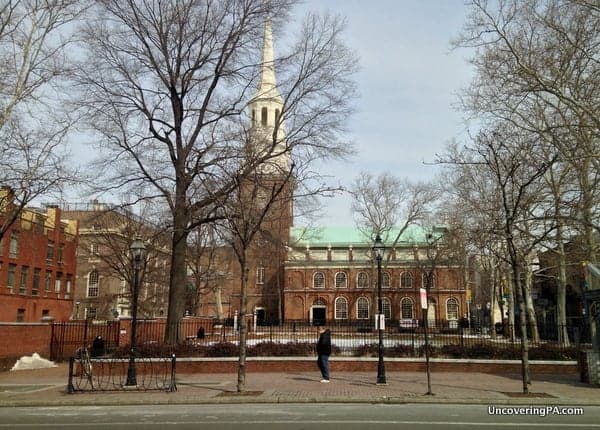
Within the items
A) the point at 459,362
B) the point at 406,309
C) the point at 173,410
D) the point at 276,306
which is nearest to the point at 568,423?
the point at 173,410

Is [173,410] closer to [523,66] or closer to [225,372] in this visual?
[225,372]

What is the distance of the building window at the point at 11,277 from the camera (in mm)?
51159

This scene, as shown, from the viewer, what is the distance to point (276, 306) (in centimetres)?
8844

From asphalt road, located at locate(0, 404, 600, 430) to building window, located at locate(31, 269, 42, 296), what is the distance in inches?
1759

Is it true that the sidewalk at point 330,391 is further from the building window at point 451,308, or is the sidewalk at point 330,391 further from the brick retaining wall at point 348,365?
the building window at point 451,308

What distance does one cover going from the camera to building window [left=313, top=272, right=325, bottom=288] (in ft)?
279

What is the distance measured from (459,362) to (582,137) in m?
10.0

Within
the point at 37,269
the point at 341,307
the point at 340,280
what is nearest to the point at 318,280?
the point at 340,280

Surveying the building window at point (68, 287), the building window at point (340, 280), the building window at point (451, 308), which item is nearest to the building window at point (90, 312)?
the building window at point (68, 287)

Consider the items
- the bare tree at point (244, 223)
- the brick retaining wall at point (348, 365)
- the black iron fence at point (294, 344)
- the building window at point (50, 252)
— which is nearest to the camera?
the bare tree at point (244, 223)

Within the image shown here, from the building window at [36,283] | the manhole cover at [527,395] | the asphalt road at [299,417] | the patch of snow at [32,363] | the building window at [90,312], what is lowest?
the asphalt road at [299,417]

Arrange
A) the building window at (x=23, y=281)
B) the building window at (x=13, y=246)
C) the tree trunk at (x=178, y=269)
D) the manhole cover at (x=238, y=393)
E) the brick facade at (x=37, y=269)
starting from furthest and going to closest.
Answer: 1. the building window at (x=23, y=281)
2. the building window at (x=13, y=246)
3. the brick facade at (x=37, y=269)
4. the tree trunk at (x=178, y=269)
5. the manhole cover at (x=238, y=393)

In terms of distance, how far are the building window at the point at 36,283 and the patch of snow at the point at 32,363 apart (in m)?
33.3

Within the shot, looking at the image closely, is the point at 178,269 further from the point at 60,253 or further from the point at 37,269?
the point at 60,253
